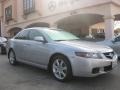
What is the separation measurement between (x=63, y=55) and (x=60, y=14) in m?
12.0

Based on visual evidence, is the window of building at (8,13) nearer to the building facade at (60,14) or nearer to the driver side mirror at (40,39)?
the building facade at (60,14)

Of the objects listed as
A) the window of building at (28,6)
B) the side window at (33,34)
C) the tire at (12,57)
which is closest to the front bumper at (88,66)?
the side window at (33,34)

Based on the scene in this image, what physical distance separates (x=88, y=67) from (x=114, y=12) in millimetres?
9973

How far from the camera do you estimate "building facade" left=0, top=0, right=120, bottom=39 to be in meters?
14.0

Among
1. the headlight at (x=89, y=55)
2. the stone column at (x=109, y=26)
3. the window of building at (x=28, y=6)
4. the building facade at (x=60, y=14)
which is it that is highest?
the window of building at (x=28, y=6)

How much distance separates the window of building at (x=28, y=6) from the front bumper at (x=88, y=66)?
16.1 meters

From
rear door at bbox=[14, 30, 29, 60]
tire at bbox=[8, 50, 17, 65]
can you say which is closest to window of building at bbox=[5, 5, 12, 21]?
tire at bbox=[8, 50, 17, 65]

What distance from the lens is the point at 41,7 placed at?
64.2 feet

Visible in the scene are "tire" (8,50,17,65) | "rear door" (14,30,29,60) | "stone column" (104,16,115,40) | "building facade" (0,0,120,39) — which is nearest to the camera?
"rear door" (14,30,29,60)

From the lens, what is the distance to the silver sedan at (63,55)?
5223 mm

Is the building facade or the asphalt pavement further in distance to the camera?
the building facade

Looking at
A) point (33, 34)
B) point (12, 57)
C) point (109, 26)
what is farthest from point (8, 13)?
point (33, 34)

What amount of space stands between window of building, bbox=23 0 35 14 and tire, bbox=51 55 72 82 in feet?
50.5

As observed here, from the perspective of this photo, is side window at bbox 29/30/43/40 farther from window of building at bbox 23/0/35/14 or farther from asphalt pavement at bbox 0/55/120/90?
window of building at bbox 23/0/35/14
